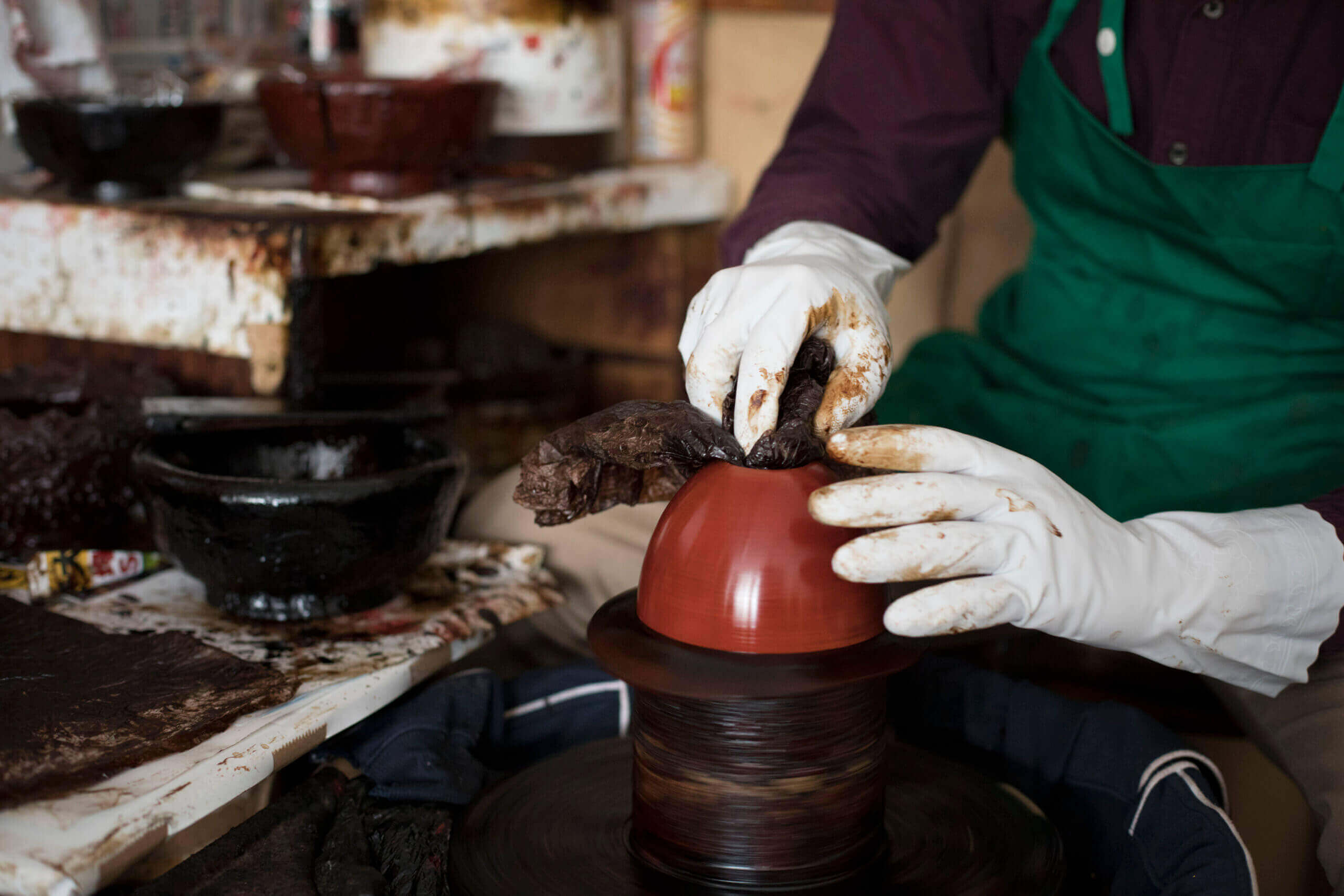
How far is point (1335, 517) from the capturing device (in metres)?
1.18

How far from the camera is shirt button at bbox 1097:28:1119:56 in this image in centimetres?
153

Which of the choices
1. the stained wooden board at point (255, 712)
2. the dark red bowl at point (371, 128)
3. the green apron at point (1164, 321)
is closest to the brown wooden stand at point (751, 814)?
the stained wooden board at point (255, 712)

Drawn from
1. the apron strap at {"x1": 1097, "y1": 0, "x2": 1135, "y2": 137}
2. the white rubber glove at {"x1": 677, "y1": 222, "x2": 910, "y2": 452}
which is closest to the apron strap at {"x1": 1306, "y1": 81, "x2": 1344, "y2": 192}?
the apron strap at {"x1": 1097, "y1": 0, "x2": 1135, "y2": 137}

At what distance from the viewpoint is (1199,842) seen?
43.4 inches

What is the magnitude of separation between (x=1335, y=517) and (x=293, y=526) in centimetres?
110

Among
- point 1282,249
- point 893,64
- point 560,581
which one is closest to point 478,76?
point 893,64

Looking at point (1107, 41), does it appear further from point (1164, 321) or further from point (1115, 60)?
point (1164, 321)

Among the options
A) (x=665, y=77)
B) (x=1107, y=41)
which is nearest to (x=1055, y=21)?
(x=1107, y=41)

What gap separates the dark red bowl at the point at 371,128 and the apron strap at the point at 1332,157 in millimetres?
1262

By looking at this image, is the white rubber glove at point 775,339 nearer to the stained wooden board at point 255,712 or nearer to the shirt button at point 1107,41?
the stained wooden board at point 255,712

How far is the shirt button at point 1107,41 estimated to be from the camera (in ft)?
5.03

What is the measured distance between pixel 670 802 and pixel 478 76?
1.58 meters

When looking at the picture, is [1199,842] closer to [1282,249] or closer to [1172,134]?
[1282,249]

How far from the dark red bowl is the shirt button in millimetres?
986
